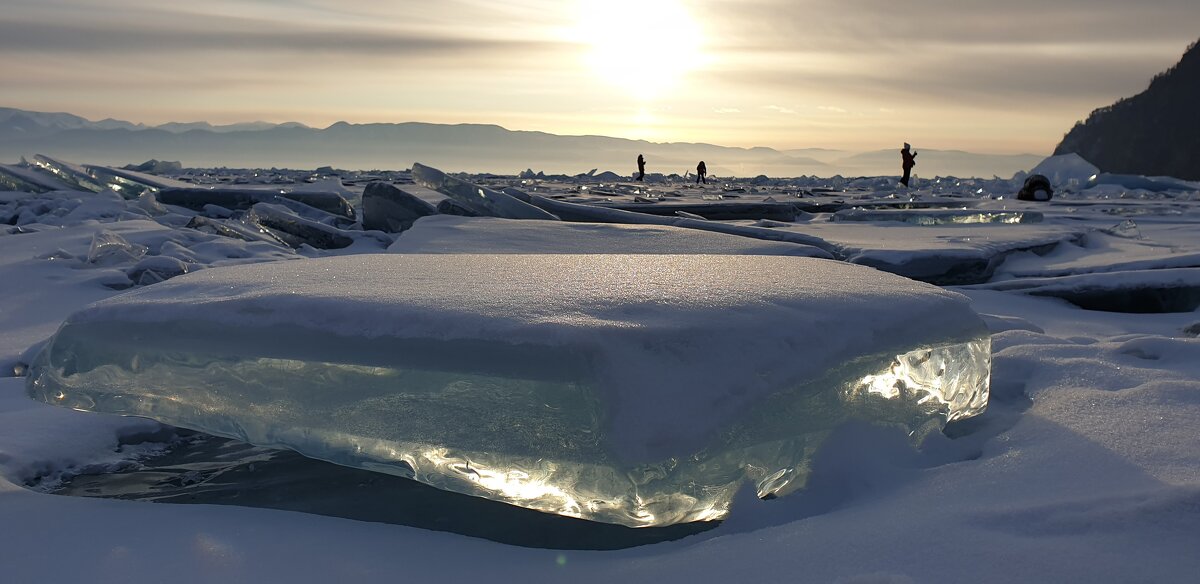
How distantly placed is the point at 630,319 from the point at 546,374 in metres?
0.21

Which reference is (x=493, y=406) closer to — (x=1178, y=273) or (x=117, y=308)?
(x=117, y=308)

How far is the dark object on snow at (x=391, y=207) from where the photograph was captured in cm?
588

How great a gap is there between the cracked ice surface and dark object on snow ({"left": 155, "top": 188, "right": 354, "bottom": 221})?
19.7 ft

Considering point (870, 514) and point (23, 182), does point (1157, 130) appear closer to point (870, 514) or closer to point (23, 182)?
point (23, 182)

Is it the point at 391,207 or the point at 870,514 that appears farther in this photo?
the point at 391,207

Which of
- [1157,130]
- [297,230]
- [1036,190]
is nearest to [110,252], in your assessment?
[297,230]

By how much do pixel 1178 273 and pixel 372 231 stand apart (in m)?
4.65

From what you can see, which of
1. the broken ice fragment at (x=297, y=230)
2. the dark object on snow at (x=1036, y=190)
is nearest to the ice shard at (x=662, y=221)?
the broken ice fragment at (x=297, y=230)

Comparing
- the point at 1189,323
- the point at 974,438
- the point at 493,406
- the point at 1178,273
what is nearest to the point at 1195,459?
A: the point at 974,438

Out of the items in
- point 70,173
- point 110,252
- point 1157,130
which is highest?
point 1157,130

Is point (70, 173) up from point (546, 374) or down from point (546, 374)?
up

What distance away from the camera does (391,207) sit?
19.4ft

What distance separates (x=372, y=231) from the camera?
5812mm

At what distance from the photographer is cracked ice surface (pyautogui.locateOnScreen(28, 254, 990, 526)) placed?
4.34 feet
